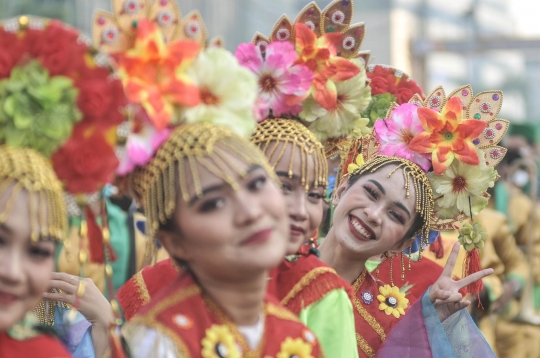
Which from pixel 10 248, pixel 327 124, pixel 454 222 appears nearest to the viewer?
pixel 10 248

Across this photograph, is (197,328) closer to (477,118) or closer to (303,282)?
(303,282)

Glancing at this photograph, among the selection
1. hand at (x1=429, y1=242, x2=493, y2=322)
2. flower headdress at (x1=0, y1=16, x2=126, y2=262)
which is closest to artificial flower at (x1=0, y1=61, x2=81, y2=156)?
flower headdress at (x1=0, y1=16, x2=126, y2=262)

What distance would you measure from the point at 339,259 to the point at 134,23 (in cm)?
147

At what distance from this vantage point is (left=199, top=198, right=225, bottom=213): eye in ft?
7.64

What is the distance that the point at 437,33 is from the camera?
41.8ft

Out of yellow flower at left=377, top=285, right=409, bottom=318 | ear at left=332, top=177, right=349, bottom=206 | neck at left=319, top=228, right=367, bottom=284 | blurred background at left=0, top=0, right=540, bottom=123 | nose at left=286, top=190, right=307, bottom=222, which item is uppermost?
nose at left=286, top=190, right=307, bottom=222

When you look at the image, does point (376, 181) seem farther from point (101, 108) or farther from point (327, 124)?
point (101, 108)

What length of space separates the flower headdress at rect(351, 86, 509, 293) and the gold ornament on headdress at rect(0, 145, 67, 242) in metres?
1.89

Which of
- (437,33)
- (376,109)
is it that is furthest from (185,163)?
(437,33)

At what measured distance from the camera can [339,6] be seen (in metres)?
3.61

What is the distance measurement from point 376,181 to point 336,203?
0.76 ft

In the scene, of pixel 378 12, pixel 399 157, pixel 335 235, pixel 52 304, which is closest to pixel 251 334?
pixel 52 304

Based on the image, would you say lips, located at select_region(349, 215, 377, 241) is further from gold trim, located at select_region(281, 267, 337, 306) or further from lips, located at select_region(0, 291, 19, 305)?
lips, located at select_region(0, 291, 19, 305)

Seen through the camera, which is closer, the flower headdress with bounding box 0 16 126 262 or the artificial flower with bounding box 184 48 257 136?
the flower headdress with bounding box 0 16 126 262
